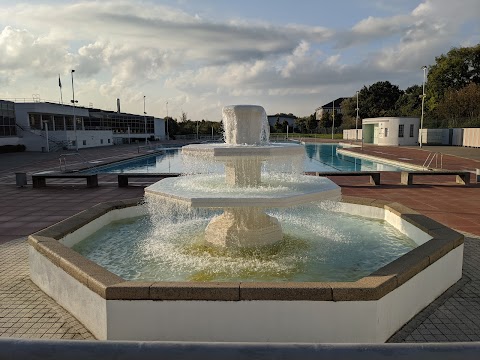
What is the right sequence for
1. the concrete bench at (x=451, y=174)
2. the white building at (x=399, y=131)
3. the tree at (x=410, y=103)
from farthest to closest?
the tree at (x=410, y=103), the white building at (x=399, y=131), the concrete bench at (x=451, y=174)

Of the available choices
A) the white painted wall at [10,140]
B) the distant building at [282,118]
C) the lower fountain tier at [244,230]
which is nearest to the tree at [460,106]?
the lower fountain tier at [244,230]

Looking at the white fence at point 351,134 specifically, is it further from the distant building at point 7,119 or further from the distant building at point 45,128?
the distant building at point 7,119

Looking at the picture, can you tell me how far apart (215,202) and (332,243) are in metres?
2.86

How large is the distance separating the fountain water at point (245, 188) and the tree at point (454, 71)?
54432 mm

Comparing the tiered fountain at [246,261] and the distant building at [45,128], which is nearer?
the tiered fountain at [246,261]

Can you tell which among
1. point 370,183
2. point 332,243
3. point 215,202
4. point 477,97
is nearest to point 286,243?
point 332,243

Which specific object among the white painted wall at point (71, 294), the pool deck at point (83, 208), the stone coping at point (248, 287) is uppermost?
the stone coping at point (248, 287)

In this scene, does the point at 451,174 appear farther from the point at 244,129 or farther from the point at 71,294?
the point at 71,294

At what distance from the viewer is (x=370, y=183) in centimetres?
1617

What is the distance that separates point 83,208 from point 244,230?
6.78 meters

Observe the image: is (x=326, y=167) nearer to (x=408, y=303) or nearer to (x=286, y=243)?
(x=286, y=243)

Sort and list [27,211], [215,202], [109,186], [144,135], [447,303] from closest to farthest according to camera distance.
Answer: [447,303] < [215,202] < [27,211] < [109,186] < [144,135]

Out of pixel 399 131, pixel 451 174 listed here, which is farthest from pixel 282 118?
pixel 451 174

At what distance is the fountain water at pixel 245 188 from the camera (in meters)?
6.09
